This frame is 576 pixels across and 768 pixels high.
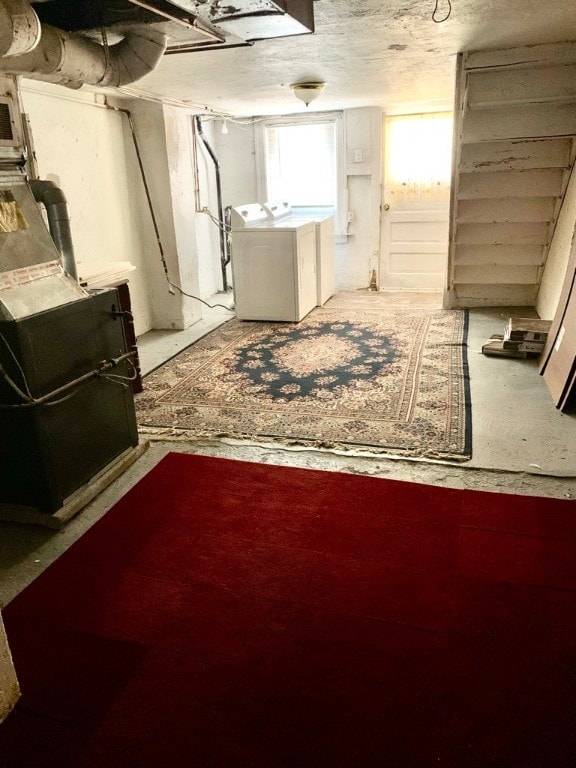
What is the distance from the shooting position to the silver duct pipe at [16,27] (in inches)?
75.0

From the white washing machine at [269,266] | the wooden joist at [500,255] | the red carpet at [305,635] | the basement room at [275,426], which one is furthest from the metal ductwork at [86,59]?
the wooden joist at [500,255]

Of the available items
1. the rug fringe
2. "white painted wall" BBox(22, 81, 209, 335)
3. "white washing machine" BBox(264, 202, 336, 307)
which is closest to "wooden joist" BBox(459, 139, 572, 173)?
"white washing machine" BBox(264, 202, 336, 307)

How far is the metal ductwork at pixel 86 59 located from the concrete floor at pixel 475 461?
187cm

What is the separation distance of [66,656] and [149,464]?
1205 mm

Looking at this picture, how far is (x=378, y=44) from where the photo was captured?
328cm

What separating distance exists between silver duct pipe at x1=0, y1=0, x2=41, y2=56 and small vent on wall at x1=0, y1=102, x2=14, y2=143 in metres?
0.39

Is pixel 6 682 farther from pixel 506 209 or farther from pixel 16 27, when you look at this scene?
pixel 506 209

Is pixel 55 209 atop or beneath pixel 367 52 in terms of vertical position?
beneath

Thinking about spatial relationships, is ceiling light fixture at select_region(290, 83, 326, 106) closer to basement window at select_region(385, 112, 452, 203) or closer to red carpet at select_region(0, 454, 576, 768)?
basement window at select_region(385, 112, 452, 203)

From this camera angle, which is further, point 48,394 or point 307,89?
point 307,89

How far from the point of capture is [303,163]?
6.81m

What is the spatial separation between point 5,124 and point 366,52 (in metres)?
2.26

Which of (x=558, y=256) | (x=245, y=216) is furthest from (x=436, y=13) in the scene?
(x=245, y=216)

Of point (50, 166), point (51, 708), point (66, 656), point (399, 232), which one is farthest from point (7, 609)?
point (399, 232)
